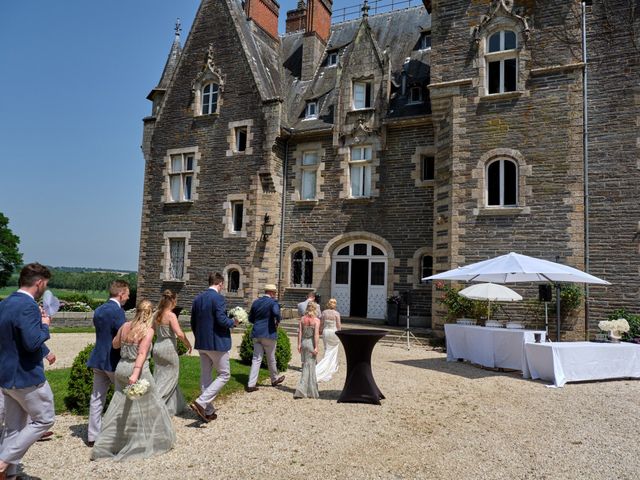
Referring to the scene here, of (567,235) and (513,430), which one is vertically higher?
(567,235)

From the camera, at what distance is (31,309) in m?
4.40

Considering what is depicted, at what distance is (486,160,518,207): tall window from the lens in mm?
14211

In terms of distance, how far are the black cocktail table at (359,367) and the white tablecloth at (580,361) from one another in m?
3.69

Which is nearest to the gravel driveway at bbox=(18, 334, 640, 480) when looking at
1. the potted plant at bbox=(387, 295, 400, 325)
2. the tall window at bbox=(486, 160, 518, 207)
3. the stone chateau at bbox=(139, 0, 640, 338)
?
the stone chateau at bbox=(139, 0, 640, 338)

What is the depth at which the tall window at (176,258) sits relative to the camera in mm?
20219

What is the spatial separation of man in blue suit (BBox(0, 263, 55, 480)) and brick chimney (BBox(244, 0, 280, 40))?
19.7m

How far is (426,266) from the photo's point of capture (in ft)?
55.6

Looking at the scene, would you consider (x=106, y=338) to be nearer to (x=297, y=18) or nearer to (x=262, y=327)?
(x=262, y=327)

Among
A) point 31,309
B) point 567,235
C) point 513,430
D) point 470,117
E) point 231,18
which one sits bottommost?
point 513,430

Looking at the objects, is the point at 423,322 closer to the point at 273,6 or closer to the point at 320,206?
the point at 320,206

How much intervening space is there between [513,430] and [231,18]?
17892 millimetres

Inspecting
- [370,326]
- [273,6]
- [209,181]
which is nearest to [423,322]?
[370,326]

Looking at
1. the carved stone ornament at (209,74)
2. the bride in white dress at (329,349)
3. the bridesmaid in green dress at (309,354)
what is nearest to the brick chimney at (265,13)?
the carved stone ornament at (209,74)

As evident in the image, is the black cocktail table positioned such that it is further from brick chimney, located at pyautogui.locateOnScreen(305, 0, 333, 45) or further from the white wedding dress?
brick chimney, located at pyautogui.locateOnScreen(305, 0, 333, 45)
